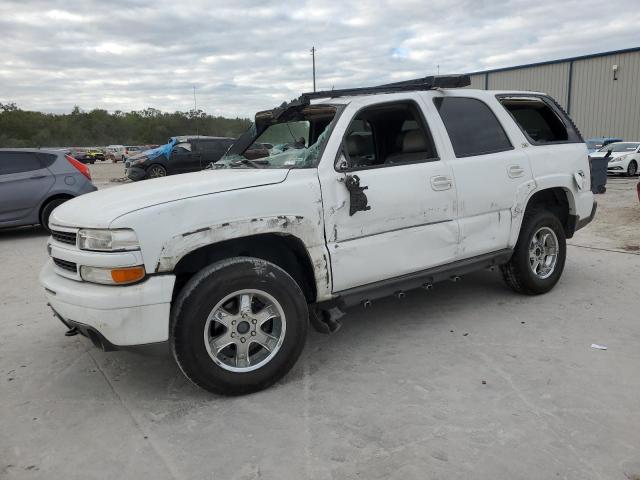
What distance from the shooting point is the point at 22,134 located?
82812 mm

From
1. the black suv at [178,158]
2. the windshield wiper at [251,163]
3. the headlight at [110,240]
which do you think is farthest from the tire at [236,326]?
the black suv at [178,158]

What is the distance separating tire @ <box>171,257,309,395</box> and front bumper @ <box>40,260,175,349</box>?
9 centimetres

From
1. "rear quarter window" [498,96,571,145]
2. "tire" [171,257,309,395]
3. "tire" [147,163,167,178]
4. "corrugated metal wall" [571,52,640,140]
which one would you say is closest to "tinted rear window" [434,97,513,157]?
"rear quarter window" [498,96,571,145]

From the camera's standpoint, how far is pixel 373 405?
315cm

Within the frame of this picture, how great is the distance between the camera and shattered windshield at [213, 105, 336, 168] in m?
3.71

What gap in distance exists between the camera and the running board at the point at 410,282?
367 centimetres

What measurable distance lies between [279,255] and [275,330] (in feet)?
1.86

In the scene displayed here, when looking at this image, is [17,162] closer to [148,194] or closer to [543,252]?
[148,194]

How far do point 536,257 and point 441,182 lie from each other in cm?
162

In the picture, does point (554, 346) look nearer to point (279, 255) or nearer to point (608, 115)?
point (279, 255)

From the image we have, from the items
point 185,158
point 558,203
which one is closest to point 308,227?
point 558,203

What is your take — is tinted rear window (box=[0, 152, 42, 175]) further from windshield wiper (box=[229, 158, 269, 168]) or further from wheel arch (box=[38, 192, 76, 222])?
windshield wiper (box=[229, 158, 269, 168])

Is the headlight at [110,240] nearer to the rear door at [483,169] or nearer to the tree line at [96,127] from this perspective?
the rear door at [483,169]

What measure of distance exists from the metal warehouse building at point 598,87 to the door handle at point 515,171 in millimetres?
27153
